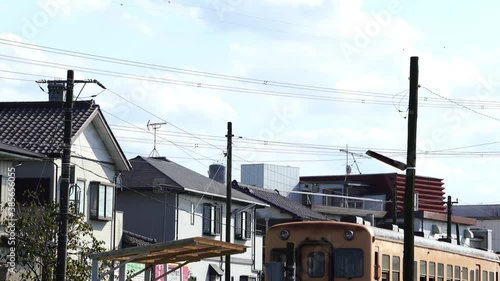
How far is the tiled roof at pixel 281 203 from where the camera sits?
185 ft

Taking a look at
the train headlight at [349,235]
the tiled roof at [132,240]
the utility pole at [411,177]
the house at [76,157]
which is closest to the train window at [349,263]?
the train headlight at [349,235]

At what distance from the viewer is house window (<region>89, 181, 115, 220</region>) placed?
40.2m

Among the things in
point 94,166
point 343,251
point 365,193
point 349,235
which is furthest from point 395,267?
point 365,193

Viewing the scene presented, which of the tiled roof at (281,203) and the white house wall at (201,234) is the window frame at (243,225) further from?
the tiled roof at (281,203)

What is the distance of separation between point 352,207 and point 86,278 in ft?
119

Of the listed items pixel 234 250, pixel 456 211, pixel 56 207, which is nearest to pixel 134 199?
pixel 56 207

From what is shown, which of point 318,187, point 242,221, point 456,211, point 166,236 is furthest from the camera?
point 456,211

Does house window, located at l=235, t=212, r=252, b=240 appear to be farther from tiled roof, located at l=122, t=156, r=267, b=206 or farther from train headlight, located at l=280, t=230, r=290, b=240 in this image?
train headlight, located at l=280, t=230, r=290, b=240

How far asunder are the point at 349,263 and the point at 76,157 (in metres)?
16.5

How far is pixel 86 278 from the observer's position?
30.6 meters

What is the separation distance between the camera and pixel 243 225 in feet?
173

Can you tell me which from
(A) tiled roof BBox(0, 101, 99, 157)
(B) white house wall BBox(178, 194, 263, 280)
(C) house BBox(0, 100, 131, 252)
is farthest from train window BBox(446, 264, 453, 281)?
(B) white house wall BBox(178, 194, 263, 280)

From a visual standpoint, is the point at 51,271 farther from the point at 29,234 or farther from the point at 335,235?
the point at 335,235

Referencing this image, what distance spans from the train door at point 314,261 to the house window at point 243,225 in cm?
2674
